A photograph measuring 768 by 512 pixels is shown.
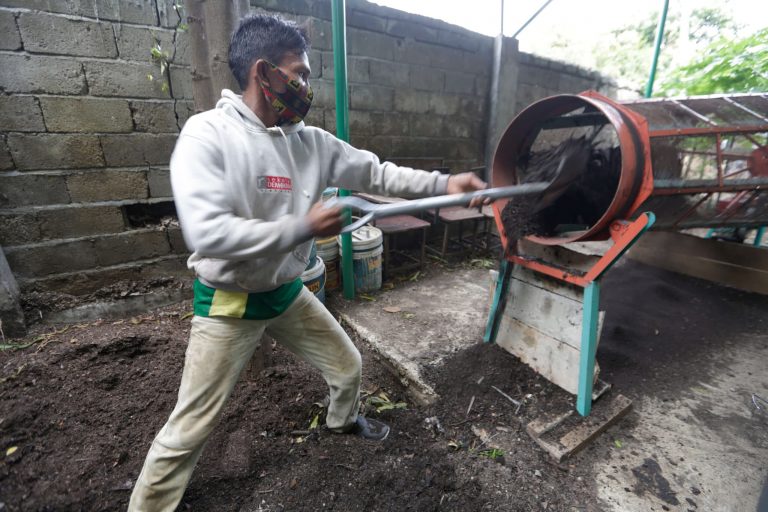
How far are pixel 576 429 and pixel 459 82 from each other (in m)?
4.99

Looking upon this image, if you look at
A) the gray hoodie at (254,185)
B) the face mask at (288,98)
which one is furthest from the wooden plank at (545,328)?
the face mask at (288,98)

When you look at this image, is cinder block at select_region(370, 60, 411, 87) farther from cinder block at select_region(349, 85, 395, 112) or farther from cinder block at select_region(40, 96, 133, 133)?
cinder block at select_region(40, 96, 133, 133)

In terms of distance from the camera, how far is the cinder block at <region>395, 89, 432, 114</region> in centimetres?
498

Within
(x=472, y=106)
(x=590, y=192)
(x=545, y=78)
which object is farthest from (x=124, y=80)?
(x=545, y=78)

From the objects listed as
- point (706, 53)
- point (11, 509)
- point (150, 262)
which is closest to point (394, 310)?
point (150, 262)

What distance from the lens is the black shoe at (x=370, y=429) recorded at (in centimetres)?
224

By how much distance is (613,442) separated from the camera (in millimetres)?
2270

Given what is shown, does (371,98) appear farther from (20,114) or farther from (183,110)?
(20,114)

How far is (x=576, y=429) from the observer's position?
89.4 inches

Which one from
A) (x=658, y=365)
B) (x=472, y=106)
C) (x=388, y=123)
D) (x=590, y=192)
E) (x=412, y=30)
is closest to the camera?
(x=590, y=192)

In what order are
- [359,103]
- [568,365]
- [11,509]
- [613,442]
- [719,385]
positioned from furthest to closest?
[359,103], [719,385], [568,365], [613,442], [11,509]

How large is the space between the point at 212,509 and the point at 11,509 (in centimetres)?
98

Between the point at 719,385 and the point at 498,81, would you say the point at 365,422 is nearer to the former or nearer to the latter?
the point at 719,385

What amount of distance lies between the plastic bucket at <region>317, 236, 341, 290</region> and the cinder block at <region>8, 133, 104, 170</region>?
7.09 feet
